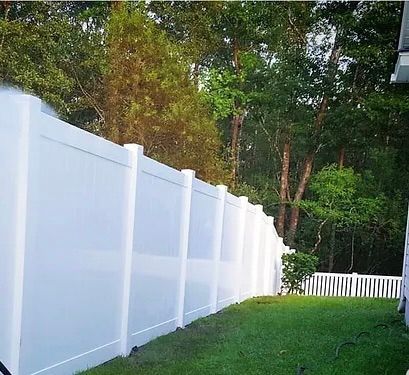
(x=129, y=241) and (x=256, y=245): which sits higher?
(x=129, y=241)

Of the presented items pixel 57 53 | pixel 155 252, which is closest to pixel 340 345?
pixel 155 252

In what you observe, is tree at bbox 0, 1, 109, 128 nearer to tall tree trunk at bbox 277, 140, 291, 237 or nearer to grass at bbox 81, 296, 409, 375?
tall tree trunk at bbox 277, 140, 291, 237

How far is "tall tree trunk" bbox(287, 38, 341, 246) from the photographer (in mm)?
17625

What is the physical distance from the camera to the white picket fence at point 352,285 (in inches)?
527

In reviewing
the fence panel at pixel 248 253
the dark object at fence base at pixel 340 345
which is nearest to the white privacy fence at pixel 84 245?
the dark object at fence base at pixel 340 345

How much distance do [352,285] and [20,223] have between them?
11813 mm

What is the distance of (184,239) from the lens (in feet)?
18.5

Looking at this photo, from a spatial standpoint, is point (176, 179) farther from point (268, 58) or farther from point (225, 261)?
point (268, 58)

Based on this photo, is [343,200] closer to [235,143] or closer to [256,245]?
[235,143]

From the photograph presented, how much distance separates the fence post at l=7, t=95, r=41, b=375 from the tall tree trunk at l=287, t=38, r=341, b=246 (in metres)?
15.1

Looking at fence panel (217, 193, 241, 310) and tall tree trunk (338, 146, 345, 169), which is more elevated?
tall tree trunk (338, 146, 345, 169)

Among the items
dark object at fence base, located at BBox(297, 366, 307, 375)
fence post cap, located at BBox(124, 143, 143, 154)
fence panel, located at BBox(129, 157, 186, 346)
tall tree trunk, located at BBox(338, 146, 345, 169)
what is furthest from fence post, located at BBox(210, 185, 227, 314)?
tall tree trunk, located at BBox(338, 146, 345, 169)

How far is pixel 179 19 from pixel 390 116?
6.30 metres

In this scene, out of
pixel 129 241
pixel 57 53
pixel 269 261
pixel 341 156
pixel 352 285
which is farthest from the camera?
pixel 341 156
